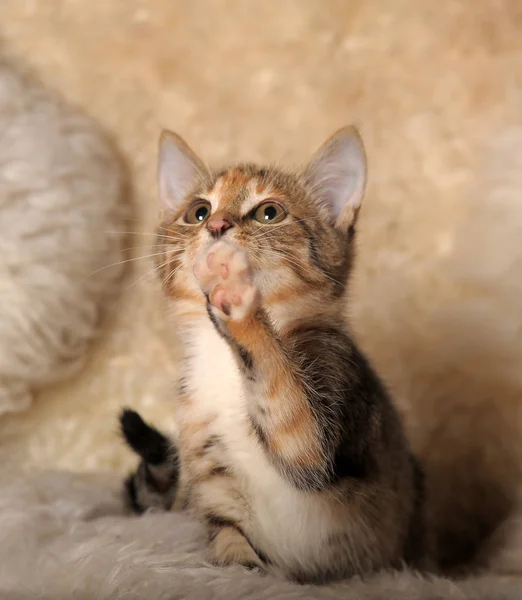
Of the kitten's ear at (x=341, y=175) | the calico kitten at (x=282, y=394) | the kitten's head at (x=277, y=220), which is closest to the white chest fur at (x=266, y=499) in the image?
the calico kitten at (x=282, y=394)

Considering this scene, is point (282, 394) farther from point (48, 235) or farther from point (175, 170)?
point (48, 235)

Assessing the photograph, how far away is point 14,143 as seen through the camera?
1.06 metres

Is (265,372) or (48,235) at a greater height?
(48,235)

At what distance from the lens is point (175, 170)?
2.99 feet

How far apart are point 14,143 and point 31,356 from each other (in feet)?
1.18

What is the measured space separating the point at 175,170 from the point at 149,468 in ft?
1.38

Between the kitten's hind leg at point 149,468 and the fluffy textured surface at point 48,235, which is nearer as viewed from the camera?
the kitten's hind leg at point 149,468

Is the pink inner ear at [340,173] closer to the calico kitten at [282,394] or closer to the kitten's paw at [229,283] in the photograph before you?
the calico kitten at [282,394]

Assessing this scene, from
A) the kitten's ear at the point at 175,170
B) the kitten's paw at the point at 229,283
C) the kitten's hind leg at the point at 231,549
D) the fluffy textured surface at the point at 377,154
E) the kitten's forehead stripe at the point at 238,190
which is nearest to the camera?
the kitten's paw at the point at 229,283

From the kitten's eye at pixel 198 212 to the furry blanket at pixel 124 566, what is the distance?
36 centimetres

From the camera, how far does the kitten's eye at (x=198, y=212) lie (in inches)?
30.9

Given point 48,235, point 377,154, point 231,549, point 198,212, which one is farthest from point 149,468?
point 377,154

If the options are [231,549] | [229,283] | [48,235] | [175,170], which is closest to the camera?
[229,283]

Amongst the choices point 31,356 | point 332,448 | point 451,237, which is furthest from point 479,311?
point 31,356
